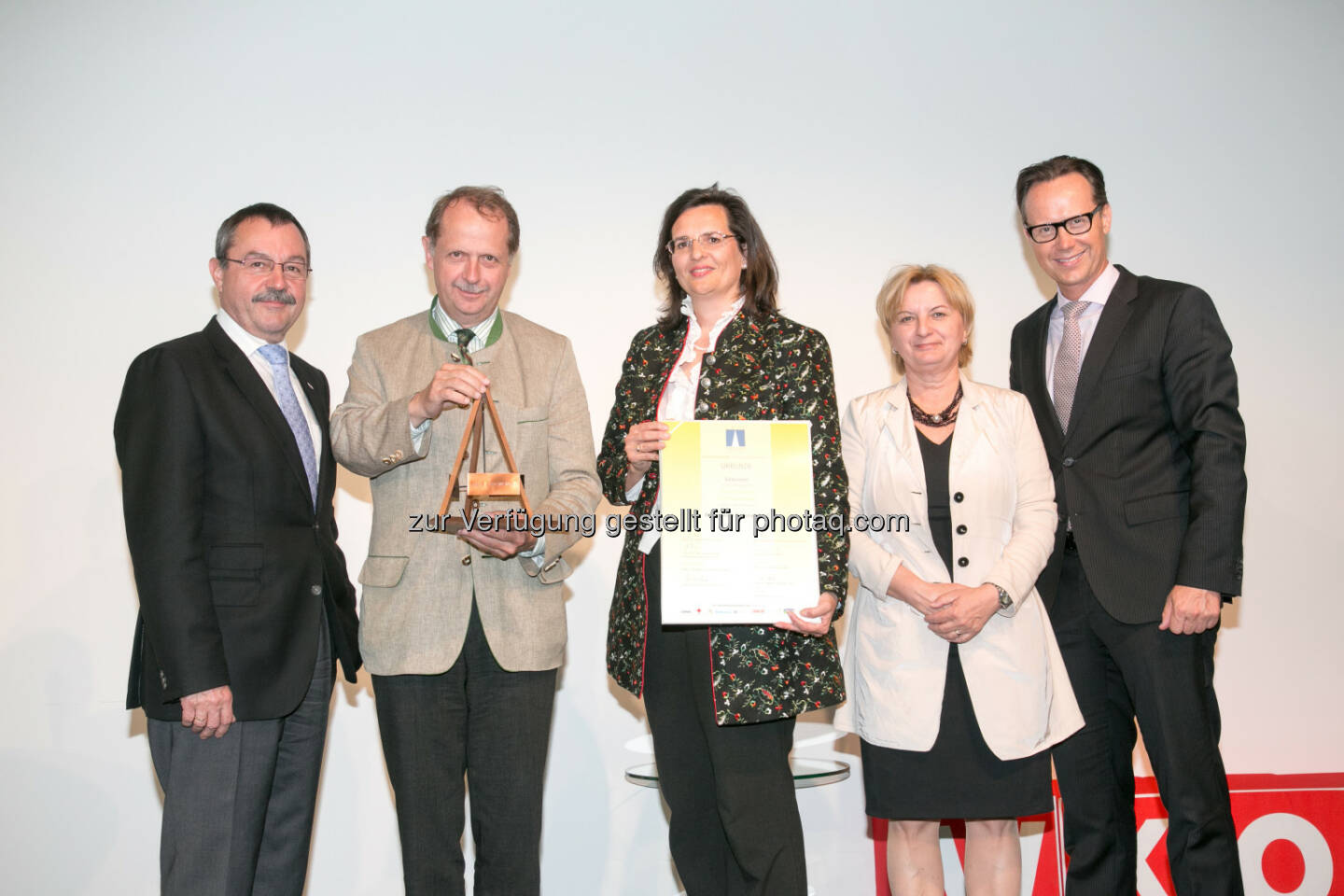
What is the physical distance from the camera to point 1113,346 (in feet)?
8.30

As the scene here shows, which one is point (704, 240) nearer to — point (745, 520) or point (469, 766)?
point (745, 520)

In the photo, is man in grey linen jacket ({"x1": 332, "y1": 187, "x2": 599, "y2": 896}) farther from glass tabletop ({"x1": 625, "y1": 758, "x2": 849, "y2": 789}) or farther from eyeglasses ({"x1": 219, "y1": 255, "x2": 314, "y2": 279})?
glass tabletop ({"x1": 625, "y1": 758, "x2": 849, "y2": 789})

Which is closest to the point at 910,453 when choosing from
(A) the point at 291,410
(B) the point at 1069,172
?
(B) the point at 1069,172

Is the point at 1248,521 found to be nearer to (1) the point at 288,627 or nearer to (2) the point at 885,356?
(2) the point at 885,356

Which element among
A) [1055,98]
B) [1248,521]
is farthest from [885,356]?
[1248,521]

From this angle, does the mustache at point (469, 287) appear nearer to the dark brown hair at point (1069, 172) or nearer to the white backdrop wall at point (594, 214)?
the white backdrop wall at point (594, 214)

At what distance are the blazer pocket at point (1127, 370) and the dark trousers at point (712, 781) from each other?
1248mm

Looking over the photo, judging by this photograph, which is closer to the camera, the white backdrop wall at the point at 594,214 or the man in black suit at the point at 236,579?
the man in black suit at the point at 236,579

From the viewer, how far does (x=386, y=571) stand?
2174 mm

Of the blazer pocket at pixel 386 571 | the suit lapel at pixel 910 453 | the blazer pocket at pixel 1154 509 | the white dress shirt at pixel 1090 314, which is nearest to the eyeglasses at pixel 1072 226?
the white dress shirt at pixel 1090 314

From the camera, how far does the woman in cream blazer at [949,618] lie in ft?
7.53

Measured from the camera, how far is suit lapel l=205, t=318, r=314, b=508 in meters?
2.19

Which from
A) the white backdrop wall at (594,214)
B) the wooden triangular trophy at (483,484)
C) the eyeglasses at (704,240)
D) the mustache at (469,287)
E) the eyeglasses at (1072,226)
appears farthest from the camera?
the white backdrop wall at (594,214)

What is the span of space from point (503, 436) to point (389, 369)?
0.44 m
